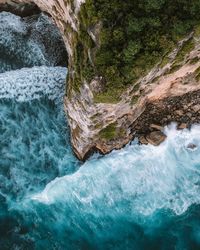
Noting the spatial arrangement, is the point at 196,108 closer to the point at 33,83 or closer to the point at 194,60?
the point at 194,60

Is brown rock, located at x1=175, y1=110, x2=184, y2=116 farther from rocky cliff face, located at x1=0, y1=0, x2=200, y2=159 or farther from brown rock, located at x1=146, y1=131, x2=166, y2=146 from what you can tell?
brown rock, located at x1=146, y1=131, x2=166, y2=146

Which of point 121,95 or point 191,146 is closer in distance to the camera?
point 121,95

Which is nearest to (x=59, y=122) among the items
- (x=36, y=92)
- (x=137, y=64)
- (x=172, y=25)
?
(x=36, y=92)

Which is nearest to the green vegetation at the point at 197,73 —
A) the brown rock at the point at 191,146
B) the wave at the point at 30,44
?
the brown rock at the point at 191,146

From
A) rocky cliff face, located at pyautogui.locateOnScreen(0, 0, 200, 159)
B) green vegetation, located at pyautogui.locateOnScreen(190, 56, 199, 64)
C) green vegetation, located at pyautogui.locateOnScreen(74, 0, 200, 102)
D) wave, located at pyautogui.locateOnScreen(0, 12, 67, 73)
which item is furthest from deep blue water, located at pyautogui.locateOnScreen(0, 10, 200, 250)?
green vegetation, located at pyautogui.locateOnScreen(74, 0, 200, 102)

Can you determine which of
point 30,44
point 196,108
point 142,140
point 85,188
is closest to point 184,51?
point 196,108
